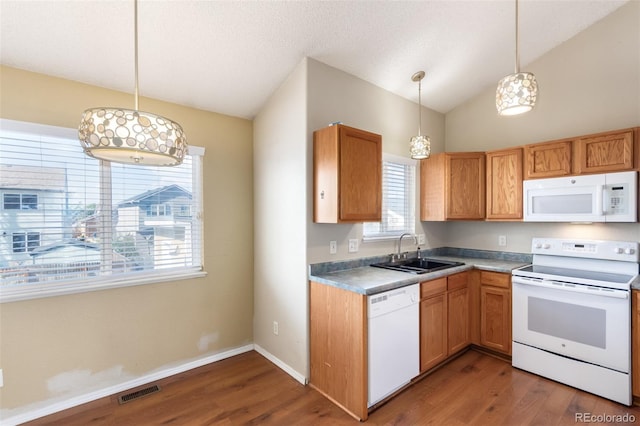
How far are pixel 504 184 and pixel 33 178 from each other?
14.0 ft

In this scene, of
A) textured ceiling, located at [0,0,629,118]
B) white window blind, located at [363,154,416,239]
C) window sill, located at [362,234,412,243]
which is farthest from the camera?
white window blind, located at [363,154,416,239]

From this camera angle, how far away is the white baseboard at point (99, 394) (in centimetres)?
211

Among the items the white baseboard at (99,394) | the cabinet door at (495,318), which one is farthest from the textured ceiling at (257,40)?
the white baseboard at (99,394)

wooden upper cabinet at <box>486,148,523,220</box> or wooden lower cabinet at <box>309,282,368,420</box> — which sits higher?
wooden upper cabinet at <box>486,148,523,220</box>

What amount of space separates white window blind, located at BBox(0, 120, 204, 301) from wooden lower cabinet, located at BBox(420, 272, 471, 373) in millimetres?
2229

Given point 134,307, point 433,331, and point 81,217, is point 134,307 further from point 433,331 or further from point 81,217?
point 433,331

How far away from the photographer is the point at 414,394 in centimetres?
244

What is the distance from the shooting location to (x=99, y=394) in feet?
7.88

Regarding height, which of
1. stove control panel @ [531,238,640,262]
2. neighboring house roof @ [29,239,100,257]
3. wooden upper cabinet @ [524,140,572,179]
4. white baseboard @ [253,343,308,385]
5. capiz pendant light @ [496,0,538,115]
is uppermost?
capiz pendant light @ [496,0,538,115]

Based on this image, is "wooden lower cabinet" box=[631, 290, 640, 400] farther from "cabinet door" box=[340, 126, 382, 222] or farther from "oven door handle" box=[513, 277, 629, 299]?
"cabinet door" box=[340, 126, 382, 222]

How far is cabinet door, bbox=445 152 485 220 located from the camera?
3424 mm

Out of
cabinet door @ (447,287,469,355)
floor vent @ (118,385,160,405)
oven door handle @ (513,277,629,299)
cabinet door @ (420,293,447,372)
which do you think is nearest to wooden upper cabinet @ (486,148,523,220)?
oven door handle @ (513,277,629,299)

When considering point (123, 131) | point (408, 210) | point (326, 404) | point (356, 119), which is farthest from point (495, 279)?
point (123, 131)

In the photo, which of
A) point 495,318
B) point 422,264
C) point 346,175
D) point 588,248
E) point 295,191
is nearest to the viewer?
point 346,175
